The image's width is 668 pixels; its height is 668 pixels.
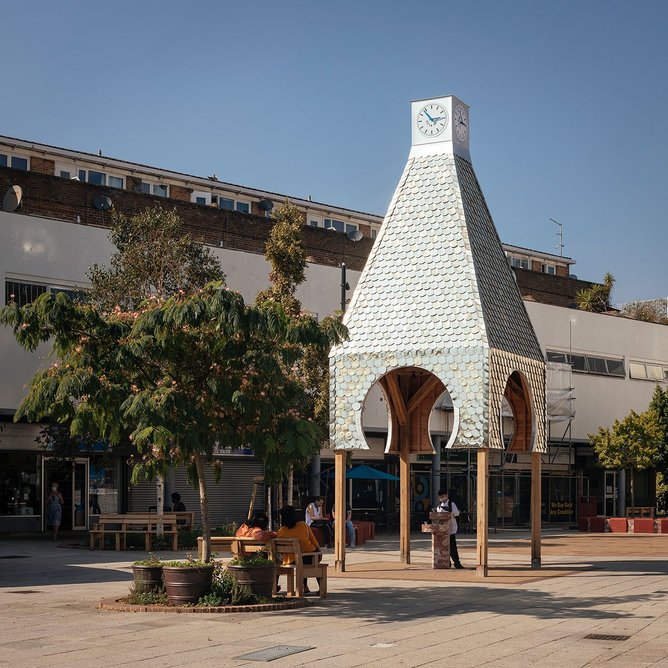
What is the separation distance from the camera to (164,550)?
30312 millimetres

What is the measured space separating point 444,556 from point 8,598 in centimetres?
957

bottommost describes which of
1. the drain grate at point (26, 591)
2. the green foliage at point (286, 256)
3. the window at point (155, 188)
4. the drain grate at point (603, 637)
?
the drain grate at point (26, 591)

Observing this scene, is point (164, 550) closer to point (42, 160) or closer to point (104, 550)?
point (104, 550)

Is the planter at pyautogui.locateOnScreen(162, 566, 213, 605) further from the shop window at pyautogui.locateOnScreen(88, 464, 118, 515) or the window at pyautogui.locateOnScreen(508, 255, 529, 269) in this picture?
the window at pyautogui.locateOnScreen(508, 255, 529, 269)

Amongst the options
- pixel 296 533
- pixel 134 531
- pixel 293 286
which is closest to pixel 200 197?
pixel 293 286

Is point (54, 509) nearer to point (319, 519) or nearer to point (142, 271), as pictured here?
point (142, 271)

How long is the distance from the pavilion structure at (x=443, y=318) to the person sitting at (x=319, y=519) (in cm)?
417

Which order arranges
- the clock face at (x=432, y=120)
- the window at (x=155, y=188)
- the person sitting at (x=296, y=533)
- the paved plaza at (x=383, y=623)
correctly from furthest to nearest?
the window at (x=155, y=188) < the clock face at (x=432, y=120) < the person sitting at (x=296, y=533) < the paved plaza at (x=383, y=623)

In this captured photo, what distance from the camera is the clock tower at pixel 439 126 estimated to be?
25.0 m

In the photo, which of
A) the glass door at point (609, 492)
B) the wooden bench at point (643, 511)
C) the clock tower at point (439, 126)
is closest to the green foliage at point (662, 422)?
the wooden bench at point (643, 511)

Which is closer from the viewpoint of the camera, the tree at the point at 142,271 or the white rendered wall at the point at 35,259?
the tree at the point at 142,271

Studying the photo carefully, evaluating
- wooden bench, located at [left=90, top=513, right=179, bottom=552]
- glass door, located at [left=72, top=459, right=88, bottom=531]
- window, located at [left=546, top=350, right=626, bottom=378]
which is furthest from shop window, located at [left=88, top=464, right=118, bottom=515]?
window, located at [left=546, top=350, right=626, bottom=378]

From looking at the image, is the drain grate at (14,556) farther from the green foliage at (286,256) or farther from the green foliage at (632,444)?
the green foliage at (632,444)

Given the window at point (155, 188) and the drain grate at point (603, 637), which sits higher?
the window at point (155, 188)
